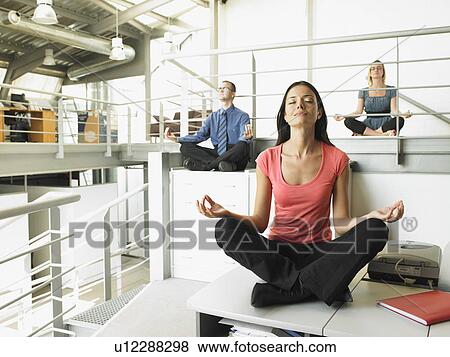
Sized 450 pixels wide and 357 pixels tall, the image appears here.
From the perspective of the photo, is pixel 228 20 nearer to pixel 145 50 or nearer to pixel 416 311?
pixel 145 50

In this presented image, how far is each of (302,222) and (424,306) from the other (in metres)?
0.51

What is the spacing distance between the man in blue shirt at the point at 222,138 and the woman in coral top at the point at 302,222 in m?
1.10

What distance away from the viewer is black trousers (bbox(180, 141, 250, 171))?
2861mm

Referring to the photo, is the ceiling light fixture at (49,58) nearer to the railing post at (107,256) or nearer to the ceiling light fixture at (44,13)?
the ceiling light fixture at (44,13)

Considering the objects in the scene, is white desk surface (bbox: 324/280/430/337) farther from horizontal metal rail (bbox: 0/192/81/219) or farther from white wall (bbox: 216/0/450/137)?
white wall (bbox: 216/0/450/137)

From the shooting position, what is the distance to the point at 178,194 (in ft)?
9.50

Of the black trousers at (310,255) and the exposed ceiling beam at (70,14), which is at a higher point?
the exposed ceiling beam at (70,14)

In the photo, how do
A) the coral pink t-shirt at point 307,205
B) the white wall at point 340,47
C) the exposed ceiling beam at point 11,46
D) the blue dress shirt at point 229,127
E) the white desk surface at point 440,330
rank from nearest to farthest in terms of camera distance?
the white desk surface at point 440,330
the coral pink t-shirt at point 307,205
the blue dress shirt at point 229,127
the white wall at point 340,47
the exposed ceiling beam at point 11,46

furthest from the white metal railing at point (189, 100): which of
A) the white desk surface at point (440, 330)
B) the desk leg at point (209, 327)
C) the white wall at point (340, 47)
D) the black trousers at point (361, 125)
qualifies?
the desk leg at point (209, 327)

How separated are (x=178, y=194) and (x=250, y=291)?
1525mm

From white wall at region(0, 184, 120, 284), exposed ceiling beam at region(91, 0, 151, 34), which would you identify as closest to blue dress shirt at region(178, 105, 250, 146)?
white wall at region(0, 184, 120, 284)

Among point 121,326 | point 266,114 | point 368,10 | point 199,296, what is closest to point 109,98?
point 266,114

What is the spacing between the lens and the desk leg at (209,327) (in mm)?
1356

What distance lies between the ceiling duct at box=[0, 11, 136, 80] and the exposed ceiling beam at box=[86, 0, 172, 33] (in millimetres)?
235
